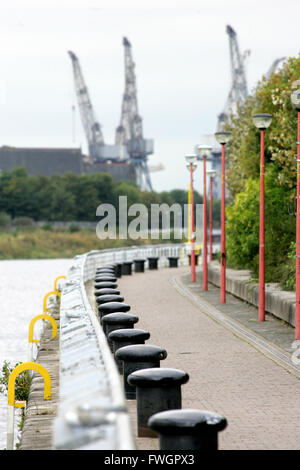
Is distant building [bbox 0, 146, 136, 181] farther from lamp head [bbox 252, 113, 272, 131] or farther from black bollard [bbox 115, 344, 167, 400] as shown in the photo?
black bollard [bbox 115, 344, 167, 400]

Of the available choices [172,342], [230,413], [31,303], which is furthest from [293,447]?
[31,303]

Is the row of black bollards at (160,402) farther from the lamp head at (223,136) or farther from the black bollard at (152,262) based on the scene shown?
the black bollard at (152,262)

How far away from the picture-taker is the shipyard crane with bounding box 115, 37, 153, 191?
148 meters

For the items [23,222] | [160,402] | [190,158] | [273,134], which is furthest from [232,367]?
[23,222]

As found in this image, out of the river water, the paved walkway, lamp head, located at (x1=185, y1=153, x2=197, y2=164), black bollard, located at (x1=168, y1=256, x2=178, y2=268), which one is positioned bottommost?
the river water

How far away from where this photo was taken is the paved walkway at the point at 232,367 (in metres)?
8.35

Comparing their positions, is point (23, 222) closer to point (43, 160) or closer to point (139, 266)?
point (43, 160)

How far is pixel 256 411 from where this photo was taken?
30.4 ft

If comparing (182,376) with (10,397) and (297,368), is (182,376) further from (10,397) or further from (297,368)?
(297,368)

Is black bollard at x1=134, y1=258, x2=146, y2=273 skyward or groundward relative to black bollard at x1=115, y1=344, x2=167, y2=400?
groundward

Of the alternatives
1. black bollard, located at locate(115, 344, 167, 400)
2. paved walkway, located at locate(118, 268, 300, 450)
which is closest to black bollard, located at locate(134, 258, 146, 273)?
paved walkway, located at locate(118, 268, 300, 450)

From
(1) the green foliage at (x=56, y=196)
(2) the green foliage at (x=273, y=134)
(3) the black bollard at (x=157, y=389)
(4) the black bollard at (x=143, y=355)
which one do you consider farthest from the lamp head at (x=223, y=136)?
(1) the green foliage at (x=56, y=196)

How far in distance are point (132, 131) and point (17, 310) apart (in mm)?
120793

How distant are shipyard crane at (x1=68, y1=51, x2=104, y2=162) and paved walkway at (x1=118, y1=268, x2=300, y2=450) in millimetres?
121826
